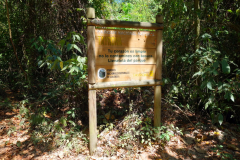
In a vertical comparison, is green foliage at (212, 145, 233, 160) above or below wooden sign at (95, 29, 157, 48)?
below

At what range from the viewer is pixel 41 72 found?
15.5 ft

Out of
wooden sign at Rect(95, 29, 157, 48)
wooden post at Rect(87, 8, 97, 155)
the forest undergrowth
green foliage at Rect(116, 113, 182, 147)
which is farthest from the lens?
green foliage at Rect(116, 113, 182, 147)

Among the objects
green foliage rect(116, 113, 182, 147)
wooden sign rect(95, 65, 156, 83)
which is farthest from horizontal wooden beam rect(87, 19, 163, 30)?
green foliage rect(116, 113, 182, 147)

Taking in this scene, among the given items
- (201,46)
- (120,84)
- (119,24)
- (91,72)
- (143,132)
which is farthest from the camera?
(201,46)

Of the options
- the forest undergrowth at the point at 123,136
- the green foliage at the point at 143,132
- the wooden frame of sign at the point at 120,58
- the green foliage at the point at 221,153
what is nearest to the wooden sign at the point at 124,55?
the wooden frame of sign at the point at 120,58

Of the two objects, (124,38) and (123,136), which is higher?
(124,38)

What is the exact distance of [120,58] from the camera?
2.97 meters

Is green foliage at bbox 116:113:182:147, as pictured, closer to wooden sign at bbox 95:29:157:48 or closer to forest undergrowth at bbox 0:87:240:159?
forest undergrowth at bbox 0:87:240:159

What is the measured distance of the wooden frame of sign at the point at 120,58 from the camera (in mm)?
2771

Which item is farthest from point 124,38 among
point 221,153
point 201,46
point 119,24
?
point 221,153

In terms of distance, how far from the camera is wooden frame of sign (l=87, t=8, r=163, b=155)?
9.09ft

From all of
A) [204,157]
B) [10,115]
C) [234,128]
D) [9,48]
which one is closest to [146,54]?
[204,157]

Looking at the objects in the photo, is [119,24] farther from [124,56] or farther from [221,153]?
[221,153]

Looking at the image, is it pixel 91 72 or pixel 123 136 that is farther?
pixel 123 136
